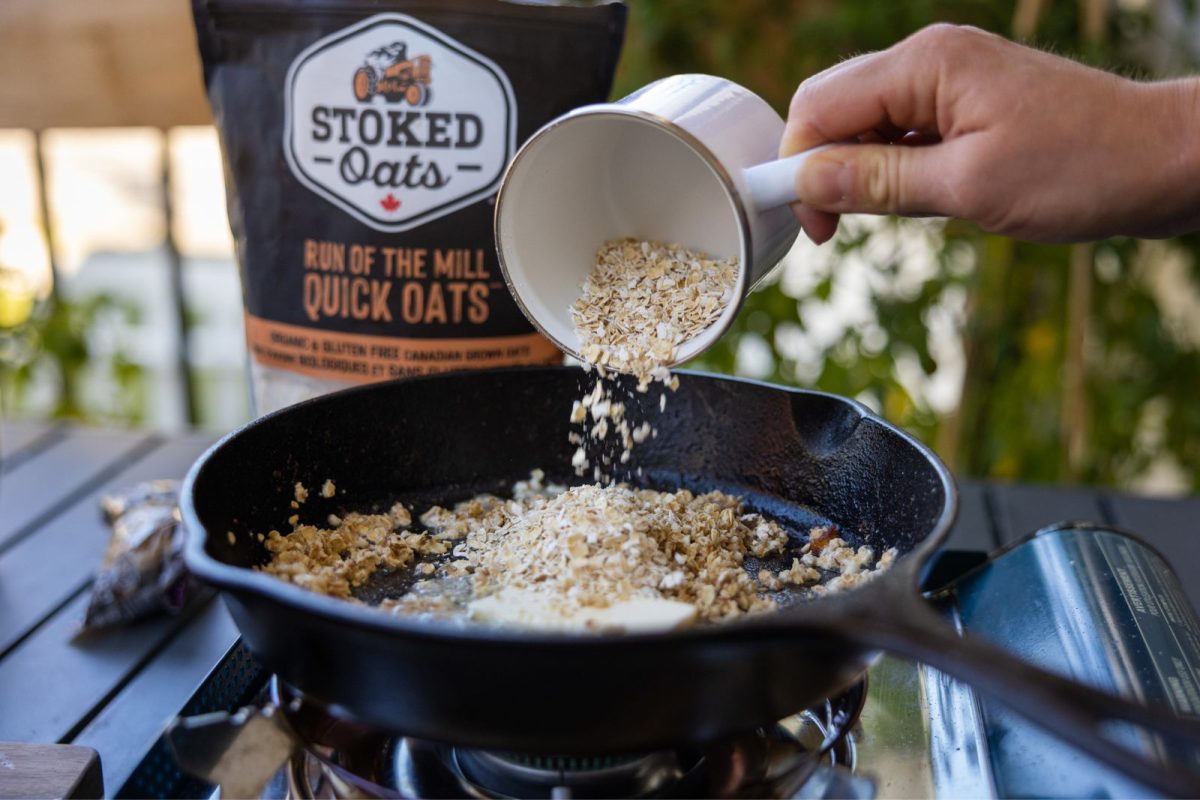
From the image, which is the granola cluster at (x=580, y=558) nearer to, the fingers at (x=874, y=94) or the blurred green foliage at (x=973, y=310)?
the fingers at (x=874, y=94)

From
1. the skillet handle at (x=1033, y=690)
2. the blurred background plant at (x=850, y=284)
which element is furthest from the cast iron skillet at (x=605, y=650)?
the blurred background plant at (x=850, y=284)

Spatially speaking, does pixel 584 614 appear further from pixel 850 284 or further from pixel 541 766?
pixel 850 284

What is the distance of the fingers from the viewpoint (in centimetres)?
78

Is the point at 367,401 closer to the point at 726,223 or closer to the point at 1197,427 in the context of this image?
the point at 726,223

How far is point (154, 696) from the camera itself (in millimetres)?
898

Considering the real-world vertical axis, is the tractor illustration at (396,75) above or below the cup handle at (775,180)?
above

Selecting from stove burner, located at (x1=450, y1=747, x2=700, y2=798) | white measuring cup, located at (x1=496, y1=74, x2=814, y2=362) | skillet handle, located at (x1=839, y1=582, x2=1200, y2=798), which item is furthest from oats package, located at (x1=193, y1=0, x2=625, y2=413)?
skillet handle, located at (x1=839, y1=582, x2=1200, y2=798)

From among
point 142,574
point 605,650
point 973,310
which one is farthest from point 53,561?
point 973,310

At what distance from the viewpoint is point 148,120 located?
1.54m

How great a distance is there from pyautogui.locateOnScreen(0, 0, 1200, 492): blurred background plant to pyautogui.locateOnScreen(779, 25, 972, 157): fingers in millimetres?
842

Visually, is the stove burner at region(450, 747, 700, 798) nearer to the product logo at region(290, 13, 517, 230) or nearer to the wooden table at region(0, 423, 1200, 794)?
the wooden table at region(0, 423, 1200, 794)

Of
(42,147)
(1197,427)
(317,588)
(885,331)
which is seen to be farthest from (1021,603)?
(42,147)

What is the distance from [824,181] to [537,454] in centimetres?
47

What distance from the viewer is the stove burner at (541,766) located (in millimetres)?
684
